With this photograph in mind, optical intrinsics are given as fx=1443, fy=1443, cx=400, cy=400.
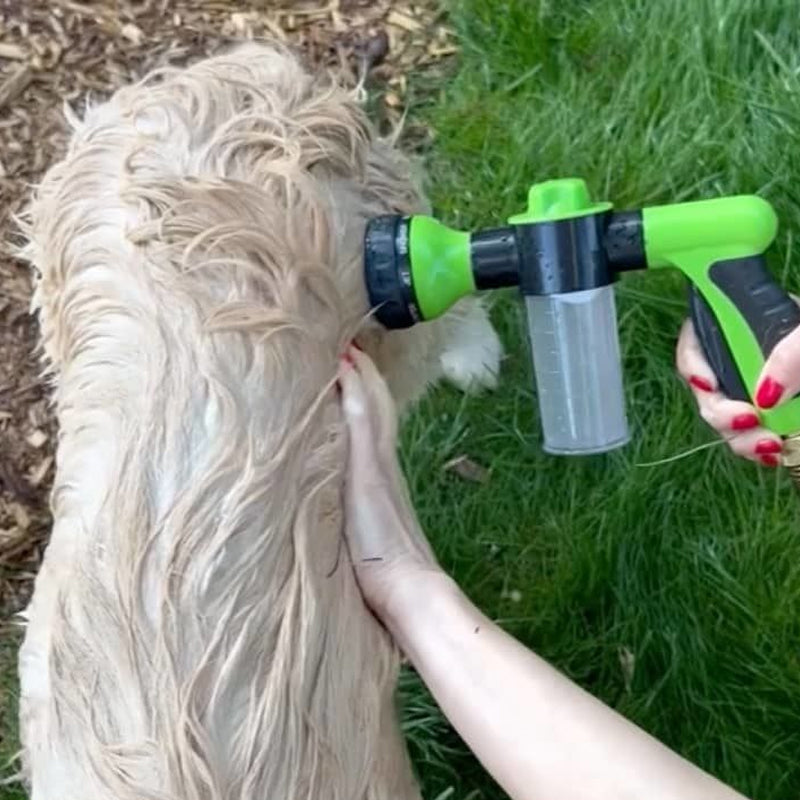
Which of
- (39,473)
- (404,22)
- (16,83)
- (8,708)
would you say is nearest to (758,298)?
(404,22)

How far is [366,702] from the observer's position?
4.87 feet

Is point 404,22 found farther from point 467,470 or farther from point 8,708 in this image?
point 8,708

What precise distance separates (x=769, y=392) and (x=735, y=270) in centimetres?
15

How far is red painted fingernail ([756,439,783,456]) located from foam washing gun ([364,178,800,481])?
0.02m

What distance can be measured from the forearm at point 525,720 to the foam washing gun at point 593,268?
36 cm

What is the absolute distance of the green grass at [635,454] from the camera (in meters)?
2.51

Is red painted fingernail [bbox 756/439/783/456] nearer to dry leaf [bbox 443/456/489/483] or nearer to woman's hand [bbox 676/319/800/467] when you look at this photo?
woman's hand [bbox 676/319/800/467]

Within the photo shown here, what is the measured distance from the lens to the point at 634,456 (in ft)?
8.64

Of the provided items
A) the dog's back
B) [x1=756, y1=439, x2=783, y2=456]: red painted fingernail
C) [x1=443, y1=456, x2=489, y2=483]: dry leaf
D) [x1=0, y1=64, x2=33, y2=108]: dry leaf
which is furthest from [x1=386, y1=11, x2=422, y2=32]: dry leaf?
[x1=756, y1=439, x2=783, y2=456]: red painted fingernail

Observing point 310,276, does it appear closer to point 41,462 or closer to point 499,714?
point 499,714

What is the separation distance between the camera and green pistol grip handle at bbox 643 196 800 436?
1664mm

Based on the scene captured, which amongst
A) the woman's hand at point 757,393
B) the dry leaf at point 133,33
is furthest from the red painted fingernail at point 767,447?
the dry leaf at point 133,33

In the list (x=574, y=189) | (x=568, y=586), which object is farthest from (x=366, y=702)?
(x=568, y=586)

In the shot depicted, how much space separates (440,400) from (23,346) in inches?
33.0
